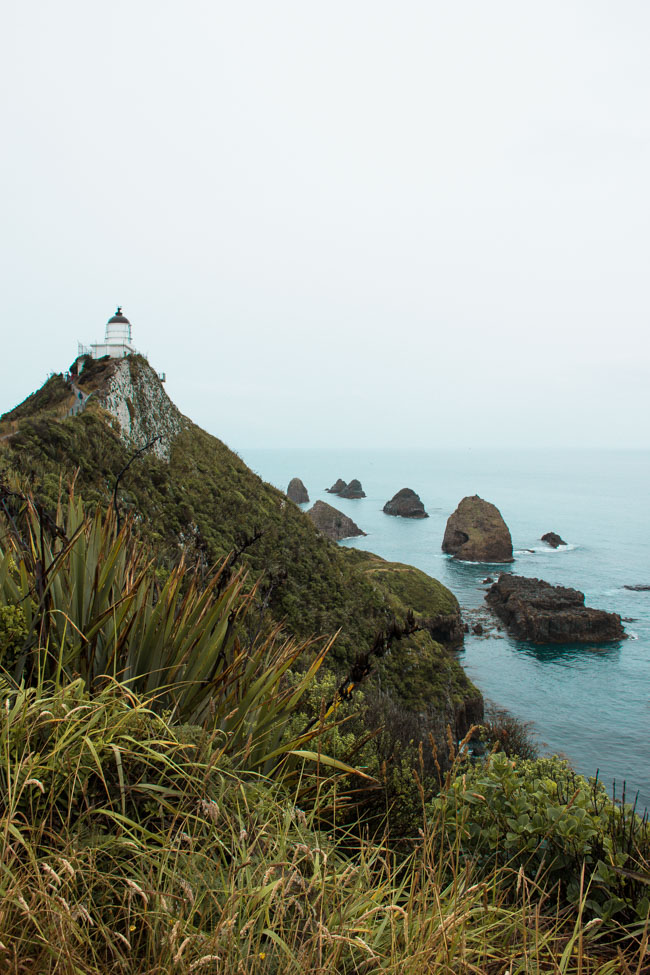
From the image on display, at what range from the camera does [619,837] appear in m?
2.96

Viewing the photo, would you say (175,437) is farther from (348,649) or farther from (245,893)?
(245,893)

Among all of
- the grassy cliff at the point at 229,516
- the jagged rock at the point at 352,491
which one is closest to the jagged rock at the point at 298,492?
the jagged rock at the point at 352,491

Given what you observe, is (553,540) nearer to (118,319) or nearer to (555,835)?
(118,319)

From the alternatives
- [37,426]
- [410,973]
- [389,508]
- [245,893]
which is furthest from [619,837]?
[389,508]

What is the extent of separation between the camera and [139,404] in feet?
97.5

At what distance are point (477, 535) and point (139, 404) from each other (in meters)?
64.6

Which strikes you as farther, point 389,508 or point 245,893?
point 389,508

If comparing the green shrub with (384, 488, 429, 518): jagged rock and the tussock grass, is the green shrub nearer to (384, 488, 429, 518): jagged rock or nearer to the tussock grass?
the tussock grass

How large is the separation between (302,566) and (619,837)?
25.4 metres

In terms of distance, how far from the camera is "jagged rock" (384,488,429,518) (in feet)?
413


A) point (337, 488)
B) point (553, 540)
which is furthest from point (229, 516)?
point (337, 488)

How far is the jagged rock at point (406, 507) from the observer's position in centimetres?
12600

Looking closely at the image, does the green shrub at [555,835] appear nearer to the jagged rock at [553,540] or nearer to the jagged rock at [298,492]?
the jagged rock at [553,540]

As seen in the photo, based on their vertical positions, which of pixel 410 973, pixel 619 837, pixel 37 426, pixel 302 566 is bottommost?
pixel 302 566
